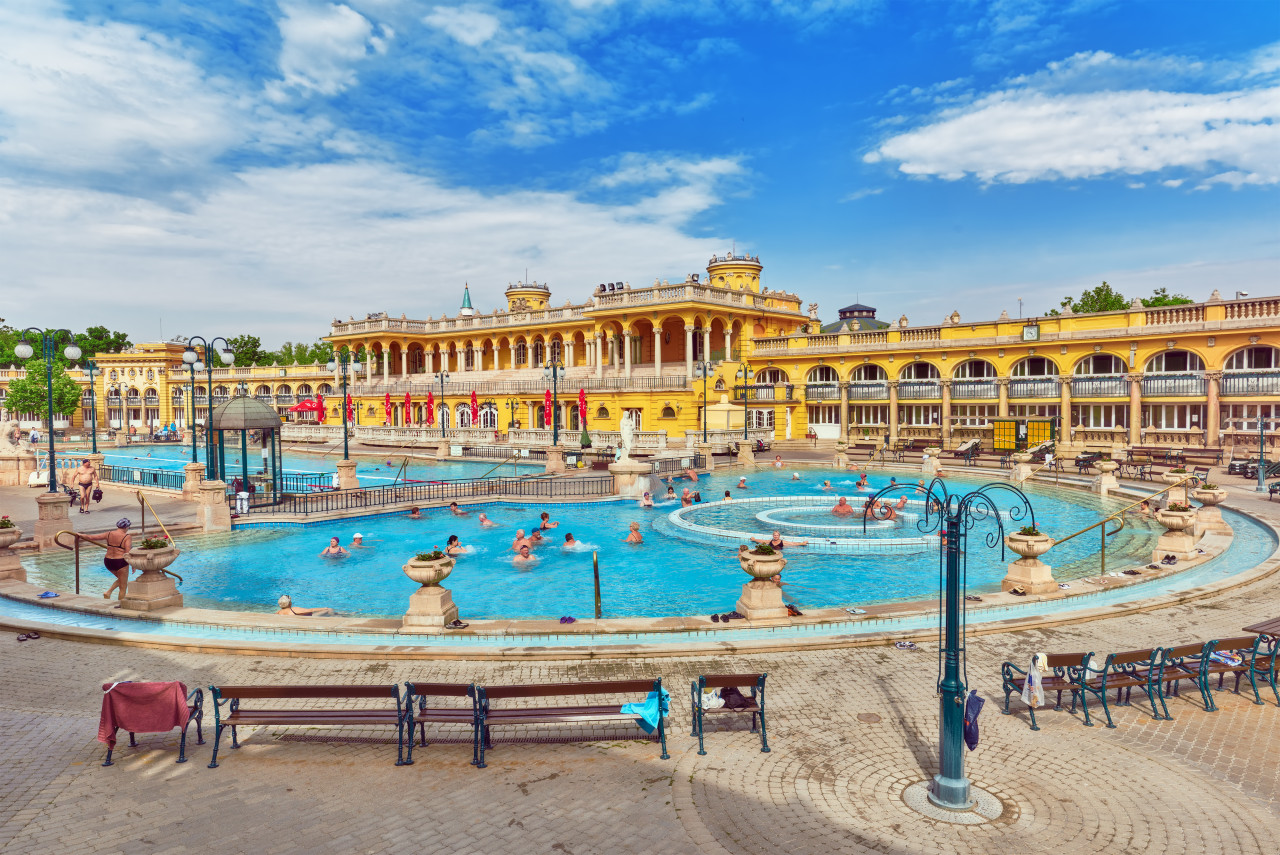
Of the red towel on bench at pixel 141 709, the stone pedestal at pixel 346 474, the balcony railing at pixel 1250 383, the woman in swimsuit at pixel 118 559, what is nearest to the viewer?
the red towel on bench at pixel 141 709

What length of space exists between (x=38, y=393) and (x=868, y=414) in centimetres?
8105

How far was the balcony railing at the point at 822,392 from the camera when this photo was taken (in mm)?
50625

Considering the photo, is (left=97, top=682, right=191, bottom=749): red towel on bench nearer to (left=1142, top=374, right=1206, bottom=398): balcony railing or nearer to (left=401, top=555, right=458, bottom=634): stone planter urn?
(left=401, top=555, right=458, bottom=634): stone planter urn

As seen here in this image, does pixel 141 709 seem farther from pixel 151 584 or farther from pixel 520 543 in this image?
pixel 520 543

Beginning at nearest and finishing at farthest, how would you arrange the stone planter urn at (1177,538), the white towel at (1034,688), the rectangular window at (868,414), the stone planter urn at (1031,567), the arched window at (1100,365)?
the white towel at (1034,688), the stone planter urn at (1031,567), the stone planter urn at (1177,538), the arched window at (1100,365), the rectangular window at (868,414)

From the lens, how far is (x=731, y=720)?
8.66 m

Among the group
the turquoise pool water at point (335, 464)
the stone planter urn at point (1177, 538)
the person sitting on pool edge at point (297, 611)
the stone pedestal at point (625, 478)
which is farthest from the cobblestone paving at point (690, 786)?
the turquoise pool water at point (335, 464)

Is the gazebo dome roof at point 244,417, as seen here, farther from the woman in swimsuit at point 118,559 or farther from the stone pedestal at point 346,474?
the woman in swimsuit at point 118,559

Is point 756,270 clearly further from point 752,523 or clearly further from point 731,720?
point 731,720

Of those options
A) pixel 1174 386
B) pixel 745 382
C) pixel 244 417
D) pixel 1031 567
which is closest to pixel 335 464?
pixel 244 417

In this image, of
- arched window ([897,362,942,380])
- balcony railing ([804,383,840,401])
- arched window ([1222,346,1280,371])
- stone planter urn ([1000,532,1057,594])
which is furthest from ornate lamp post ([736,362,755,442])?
stone planter urn ([1000,532,1057,594])

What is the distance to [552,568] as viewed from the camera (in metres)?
18.9

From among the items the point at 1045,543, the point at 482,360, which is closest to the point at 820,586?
the point at 1045,543

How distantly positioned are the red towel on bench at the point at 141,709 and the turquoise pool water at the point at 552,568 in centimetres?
727
